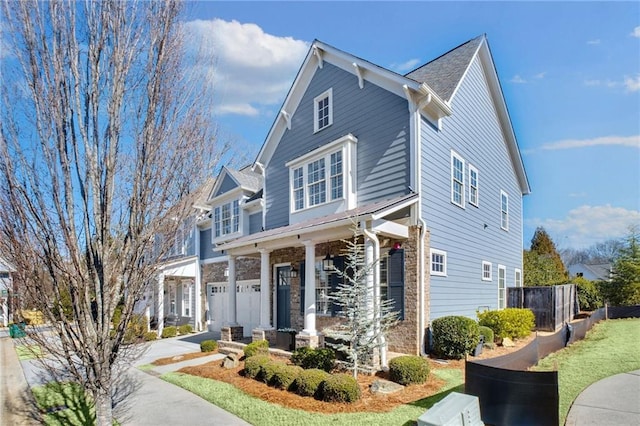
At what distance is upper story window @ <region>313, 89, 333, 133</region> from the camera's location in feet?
44.4

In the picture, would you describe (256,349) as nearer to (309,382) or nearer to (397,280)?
(309,382)

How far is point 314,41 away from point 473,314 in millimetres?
10946

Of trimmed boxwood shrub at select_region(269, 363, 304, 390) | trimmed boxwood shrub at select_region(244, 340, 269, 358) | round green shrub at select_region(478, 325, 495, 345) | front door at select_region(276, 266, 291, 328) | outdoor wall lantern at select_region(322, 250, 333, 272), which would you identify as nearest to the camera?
trimmed boxwood shrub at select_region(269, 363, 304, 390)

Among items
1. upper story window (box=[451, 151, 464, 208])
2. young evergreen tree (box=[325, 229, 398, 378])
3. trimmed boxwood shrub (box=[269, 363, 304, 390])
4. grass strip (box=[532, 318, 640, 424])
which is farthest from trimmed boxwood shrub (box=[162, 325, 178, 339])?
grass strip (box=[532, 318, 640, 424])

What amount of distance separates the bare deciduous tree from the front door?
9.89m

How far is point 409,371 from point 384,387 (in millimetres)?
603

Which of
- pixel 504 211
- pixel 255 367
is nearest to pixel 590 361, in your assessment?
pixel 255 367

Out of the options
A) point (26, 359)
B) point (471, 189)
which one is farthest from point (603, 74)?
point (26, 359)

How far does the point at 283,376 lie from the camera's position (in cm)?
822

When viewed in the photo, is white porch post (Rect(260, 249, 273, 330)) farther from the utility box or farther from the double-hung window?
the utility box

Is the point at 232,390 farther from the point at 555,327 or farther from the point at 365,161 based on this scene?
the point at 555,327

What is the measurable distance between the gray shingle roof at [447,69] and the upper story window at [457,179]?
1.99 metres

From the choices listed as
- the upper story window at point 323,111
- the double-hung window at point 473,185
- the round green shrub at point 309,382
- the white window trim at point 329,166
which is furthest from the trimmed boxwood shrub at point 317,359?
the double-hung window at point 473,185

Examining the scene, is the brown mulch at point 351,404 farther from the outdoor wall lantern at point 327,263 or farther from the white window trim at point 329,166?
the white window trim at point 329,166
